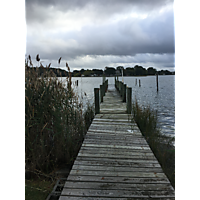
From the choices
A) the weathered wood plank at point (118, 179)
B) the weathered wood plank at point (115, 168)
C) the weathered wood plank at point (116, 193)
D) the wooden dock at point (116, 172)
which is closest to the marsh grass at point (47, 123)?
the wooden dock at point (116, 172)

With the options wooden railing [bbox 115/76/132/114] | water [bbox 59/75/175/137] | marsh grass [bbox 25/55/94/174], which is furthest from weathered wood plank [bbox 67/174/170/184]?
wooden railing [bbox 115/76/132/114]

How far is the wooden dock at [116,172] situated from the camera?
2.15m

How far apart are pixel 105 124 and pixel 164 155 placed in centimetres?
185

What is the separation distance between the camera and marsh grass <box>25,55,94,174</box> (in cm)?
291

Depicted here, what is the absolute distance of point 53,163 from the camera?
3.13 meters

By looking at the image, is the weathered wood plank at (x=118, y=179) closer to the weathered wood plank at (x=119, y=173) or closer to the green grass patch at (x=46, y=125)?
the weathered wood plank at (x=119, y=173)

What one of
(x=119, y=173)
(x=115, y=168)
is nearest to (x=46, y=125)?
(x=115, y=168)

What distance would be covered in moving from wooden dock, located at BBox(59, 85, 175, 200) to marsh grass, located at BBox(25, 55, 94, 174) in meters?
0.43

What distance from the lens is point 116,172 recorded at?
2623 mm

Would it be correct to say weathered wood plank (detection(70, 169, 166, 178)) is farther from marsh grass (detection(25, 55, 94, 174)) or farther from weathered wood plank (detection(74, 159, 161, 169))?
marsh grass (detection(25, 55, 94, 174))
